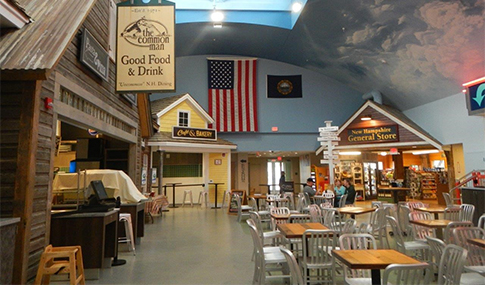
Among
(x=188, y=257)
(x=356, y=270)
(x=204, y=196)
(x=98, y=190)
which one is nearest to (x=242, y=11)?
(x=204, y=196)

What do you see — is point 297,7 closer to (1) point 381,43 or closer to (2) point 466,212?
(1) point 381,43

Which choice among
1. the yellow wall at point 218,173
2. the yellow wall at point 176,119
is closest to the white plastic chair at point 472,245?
the yellow wall at point 218,173

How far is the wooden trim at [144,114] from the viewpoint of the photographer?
31.0 ft

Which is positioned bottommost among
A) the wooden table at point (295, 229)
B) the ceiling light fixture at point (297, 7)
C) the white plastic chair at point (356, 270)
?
the white plastic chair at point (356, 270)

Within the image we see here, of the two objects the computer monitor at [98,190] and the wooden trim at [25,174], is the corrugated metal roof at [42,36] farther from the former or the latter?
the computer monitor at [98,190]

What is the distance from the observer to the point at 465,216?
21.0ft

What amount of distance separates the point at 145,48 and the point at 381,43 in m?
10.0

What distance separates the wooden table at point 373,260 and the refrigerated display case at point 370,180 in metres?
15.3

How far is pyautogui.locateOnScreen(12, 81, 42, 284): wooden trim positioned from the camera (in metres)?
3.60

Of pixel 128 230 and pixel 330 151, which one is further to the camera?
pixel 330 151

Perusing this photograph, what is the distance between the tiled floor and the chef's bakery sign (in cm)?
307

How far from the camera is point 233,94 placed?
16.9 metres

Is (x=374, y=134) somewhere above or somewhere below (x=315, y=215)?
above

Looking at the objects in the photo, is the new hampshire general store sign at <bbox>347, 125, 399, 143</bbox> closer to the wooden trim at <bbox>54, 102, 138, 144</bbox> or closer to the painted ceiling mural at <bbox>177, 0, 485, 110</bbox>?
the painted ceiling mural at <bbox>177, 0, 485, 110</bbox>
